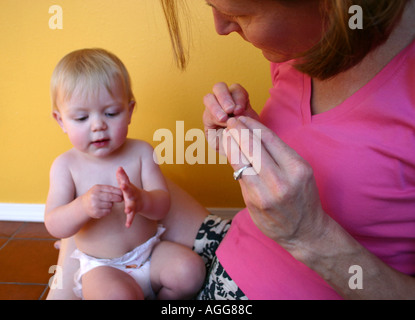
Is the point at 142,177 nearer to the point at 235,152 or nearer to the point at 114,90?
the point at 114,90

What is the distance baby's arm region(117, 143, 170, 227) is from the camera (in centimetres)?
89

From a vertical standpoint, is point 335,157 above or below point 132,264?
above

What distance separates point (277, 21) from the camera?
0.63 metres

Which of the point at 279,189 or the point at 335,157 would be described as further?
the point at 335,157

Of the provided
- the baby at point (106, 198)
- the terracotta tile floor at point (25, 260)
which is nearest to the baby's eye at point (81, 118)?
the baby at point (106, 198)

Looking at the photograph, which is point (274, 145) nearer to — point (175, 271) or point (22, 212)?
point (175, 271)

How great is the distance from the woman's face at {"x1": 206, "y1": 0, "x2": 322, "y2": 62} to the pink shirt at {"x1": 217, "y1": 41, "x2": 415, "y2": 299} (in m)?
0.13

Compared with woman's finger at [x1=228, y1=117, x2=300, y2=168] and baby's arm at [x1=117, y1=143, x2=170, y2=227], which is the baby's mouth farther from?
woman's finger at [x1=228, y1=117, x2=300, y2=168]

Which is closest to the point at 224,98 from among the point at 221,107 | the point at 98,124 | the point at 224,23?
the point at 221,107

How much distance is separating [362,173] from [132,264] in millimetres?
676

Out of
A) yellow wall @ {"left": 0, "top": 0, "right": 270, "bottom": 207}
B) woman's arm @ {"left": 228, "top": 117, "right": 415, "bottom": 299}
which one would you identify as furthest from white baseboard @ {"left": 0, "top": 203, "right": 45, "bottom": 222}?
woman's arm @ {"left": 228, "top": 117, "right": 415, "bottom": 299}
